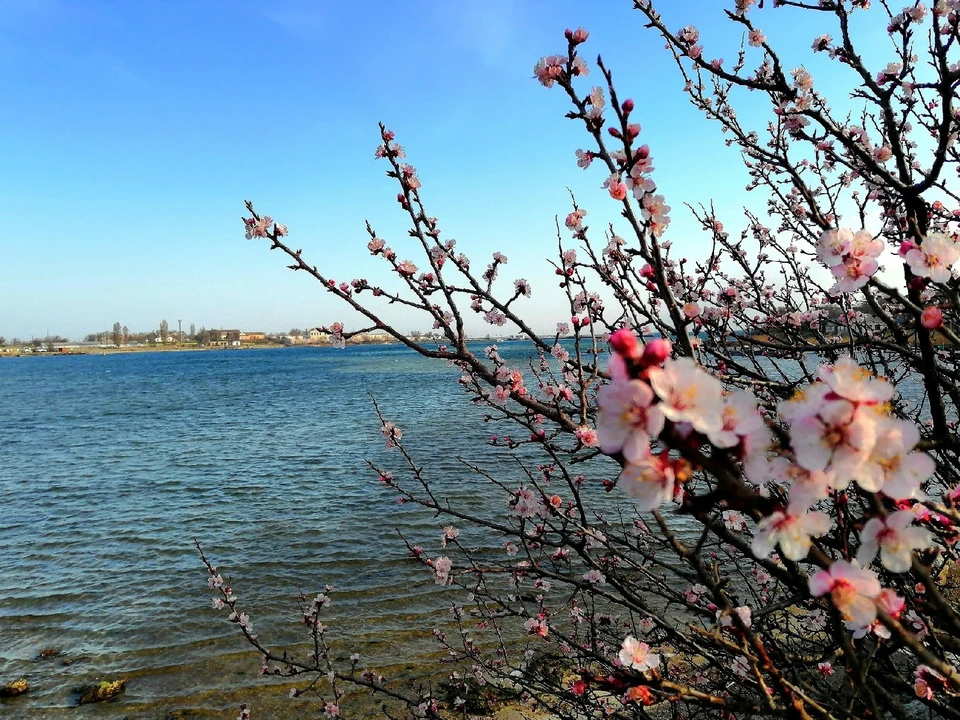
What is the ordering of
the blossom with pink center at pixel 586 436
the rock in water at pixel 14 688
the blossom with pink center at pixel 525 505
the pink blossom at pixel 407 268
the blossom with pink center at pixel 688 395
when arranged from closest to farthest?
the blossom with pink center at pixel 688 395 → the blossom with pink center at pixel 586 436 → the blossom with pink center at pixel 525 505 → the pink blossom at pixel 407 268 → the rock in water at pixel 14 688

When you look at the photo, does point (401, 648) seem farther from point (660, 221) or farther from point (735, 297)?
point (660, 221)

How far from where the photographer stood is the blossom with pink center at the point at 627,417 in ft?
2.66

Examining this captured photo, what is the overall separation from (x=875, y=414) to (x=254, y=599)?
8.30 metres

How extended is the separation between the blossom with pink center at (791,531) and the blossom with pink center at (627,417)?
1.20 ft

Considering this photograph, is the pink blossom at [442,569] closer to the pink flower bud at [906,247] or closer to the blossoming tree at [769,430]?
the blossoming tree at [769,430]

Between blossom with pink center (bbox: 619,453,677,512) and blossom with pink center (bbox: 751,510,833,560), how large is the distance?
0.26 meters

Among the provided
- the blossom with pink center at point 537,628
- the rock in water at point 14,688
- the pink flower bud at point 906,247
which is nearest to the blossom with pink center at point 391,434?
the blossom with pink center at point 537,628

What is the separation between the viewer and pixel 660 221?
208 cm

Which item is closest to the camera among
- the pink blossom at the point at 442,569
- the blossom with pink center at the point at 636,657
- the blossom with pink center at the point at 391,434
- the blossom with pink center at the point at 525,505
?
the blossom with pink center at the point at 636,657

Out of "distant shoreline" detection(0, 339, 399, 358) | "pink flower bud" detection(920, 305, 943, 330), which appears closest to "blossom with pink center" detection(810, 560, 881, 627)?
"pink flower bud" detection(920, 305, 943, 330)

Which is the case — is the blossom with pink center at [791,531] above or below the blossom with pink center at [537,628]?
above

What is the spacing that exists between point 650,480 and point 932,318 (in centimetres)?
112

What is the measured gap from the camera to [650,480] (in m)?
0.90

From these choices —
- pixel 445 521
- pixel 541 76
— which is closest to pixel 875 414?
pixel 541 76
